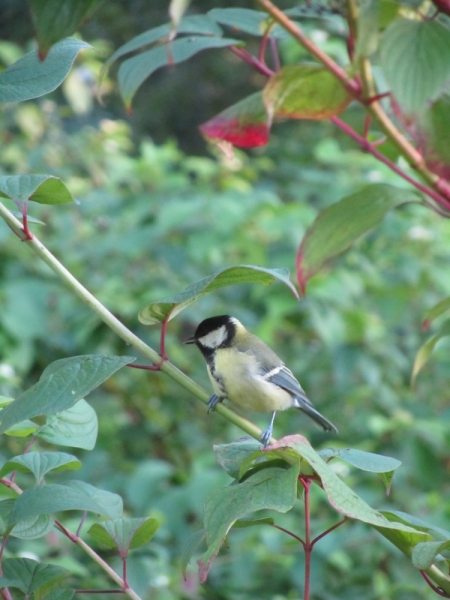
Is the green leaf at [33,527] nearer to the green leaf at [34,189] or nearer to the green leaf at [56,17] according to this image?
the green leaf at [34,189]

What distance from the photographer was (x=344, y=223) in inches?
22.0

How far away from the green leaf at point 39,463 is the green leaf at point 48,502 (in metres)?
0.08

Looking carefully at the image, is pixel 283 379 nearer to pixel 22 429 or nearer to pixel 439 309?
pixel 22 429

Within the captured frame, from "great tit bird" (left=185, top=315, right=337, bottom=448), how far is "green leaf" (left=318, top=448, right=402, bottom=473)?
0.93 meters

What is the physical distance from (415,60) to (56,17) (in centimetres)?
21

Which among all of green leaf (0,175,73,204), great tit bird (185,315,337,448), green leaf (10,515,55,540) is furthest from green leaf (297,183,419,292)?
great tit bird (185,315,337,448)

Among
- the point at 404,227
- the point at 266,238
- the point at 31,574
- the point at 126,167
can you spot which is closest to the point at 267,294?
the point at 266,238

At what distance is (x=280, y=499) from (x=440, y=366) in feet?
9.15

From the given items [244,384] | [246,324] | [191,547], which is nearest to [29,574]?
[191,547]

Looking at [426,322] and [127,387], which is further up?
[426,322]

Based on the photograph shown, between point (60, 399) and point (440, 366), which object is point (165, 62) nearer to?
point (60, 399)

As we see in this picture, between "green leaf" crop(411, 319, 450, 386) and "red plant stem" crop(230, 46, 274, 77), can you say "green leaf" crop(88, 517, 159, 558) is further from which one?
"red plant stem" crop(230, 46, 274, 77)

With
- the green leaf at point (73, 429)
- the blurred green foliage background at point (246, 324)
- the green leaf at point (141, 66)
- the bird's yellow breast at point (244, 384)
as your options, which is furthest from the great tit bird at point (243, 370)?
the green leaf at point (141, 66)

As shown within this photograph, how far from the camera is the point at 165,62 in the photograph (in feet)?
2.24
